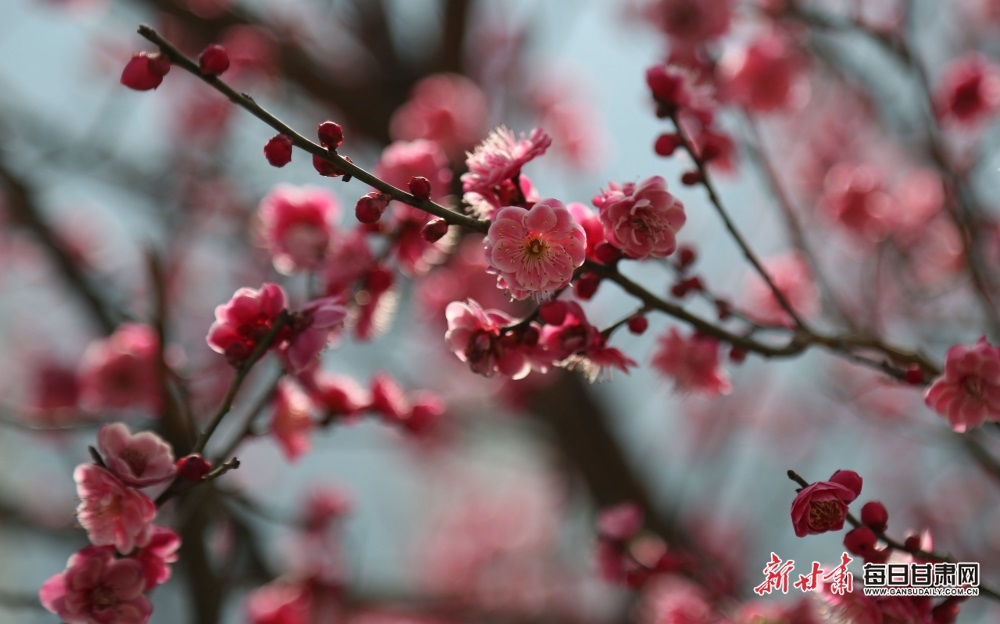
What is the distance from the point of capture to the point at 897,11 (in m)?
2.31

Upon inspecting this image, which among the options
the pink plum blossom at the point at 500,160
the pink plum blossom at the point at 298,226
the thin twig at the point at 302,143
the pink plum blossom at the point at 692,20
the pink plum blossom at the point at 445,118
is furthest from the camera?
the pink plum blossom at the point at 445,118

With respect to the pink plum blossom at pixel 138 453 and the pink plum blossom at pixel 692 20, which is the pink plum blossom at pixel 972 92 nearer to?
the pink plum blossom at pixel 692 20

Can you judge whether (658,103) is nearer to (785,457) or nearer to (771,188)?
(771,188)

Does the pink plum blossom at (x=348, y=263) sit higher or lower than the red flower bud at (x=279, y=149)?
higher

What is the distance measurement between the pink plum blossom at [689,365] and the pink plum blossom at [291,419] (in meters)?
0.72

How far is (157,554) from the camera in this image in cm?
121

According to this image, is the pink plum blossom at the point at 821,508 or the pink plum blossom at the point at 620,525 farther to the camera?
the pink plum blossom at the point at 620,525

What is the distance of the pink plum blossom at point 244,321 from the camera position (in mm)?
1274

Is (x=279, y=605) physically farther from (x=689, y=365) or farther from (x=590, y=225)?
(x=590, y=225)

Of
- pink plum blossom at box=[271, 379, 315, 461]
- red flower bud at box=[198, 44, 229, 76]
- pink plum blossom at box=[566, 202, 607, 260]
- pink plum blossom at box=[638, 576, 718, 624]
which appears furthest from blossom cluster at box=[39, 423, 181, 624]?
pink plum blossom at box=[638, 576, 718, 624]

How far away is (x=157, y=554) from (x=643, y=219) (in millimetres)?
874

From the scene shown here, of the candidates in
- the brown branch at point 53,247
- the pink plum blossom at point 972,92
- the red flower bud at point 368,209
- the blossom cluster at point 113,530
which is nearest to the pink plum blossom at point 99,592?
the blossom cluster at point 113,530

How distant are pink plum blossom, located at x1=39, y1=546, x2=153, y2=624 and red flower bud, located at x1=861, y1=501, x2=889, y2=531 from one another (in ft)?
3.42

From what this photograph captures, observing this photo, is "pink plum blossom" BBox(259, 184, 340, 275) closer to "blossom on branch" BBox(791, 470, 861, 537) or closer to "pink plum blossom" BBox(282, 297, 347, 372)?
"pink plum blossom" BBox(282, 297, 347, 372)
